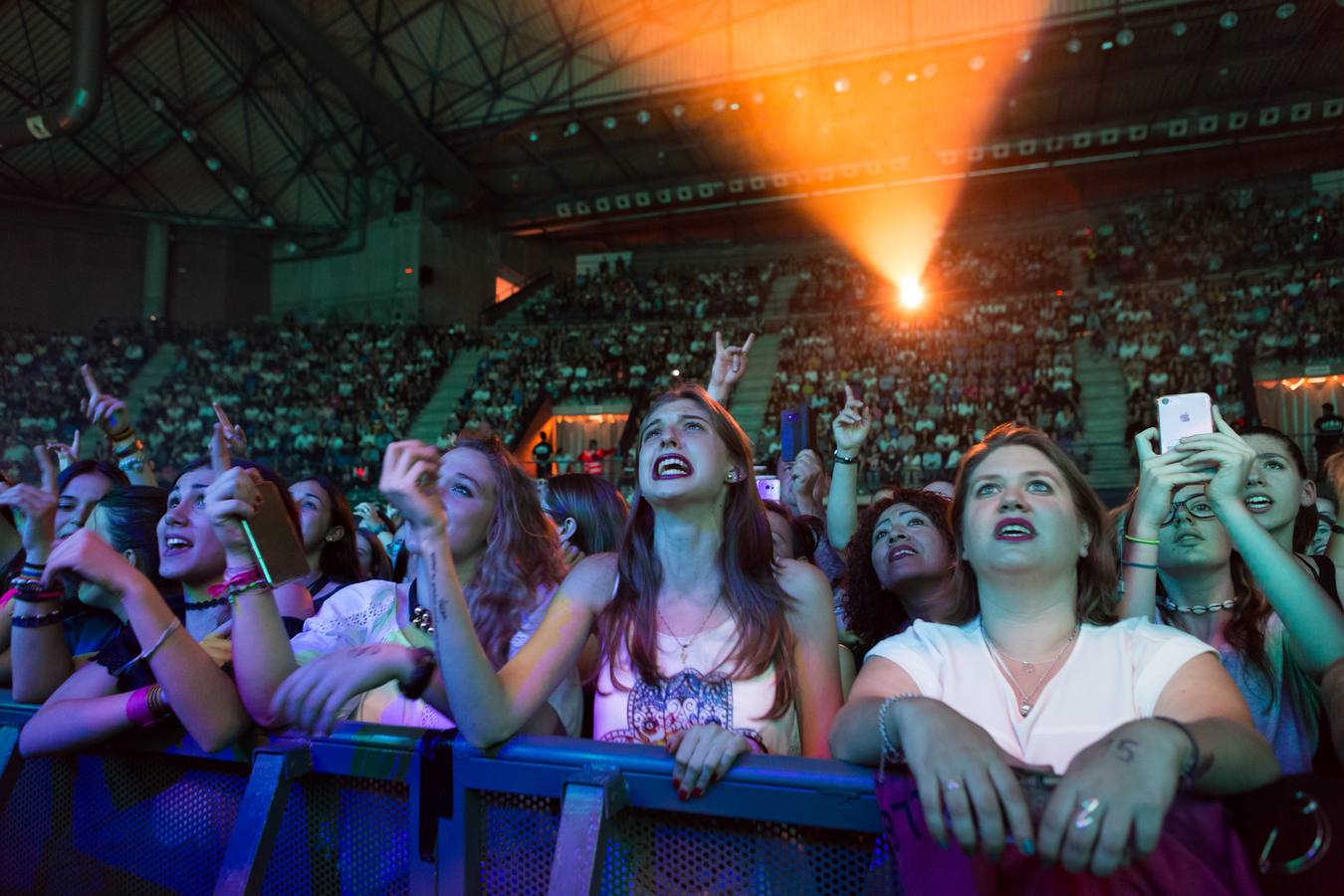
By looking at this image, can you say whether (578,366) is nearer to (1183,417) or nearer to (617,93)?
(617,93)

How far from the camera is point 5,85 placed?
58.9 feet

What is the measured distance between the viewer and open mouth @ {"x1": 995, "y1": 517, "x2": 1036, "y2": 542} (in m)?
1.60

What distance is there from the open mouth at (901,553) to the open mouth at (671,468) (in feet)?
2.94

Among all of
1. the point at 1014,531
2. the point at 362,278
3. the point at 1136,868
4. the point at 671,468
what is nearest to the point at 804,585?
the point at 671,468

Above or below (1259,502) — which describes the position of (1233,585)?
below

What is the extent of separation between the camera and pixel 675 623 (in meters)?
1.95

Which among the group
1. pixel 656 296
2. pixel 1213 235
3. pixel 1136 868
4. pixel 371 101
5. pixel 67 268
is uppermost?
pixel 371 101

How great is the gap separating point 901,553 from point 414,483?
5.26 ft

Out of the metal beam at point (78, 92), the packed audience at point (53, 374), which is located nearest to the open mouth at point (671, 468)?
the packed audience at point (53, 374)

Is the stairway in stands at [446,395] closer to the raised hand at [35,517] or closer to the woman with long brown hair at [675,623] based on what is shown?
the raised hand at [35,517]

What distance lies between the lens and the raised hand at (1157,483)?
171 centimetres

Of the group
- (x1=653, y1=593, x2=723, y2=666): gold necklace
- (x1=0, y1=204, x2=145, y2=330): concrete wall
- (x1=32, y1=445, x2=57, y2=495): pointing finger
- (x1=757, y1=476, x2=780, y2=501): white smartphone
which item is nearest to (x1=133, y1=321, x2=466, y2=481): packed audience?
(x1=0, y1=204, x2=145, y2=330): concrete wall

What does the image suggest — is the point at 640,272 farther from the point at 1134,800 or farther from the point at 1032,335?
the point at 1134,800

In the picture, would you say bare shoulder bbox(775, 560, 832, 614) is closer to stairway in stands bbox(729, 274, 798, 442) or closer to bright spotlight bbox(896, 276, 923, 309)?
stairway in stands bbox(729, 274, 798, 442)
